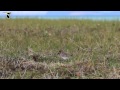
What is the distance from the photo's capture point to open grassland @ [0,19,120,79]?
10.5ft

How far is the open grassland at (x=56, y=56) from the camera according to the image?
3.21 meters

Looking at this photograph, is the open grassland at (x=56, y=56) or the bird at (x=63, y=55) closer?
the open grassland at (x=56, y=56)

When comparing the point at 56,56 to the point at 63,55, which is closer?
the point at 56,56

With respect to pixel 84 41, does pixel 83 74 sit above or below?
below

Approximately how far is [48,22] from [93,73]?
190 inches

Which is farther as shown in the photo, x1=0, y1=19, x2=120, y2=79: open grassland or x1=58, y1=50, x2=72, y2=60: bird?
x1=58, y1=50, x2=72, y2=60: bird

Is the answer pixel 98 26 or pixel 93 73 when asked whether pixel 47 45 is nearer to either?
pixel 93 73

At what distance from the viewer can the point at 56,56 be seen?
13.6 feet
